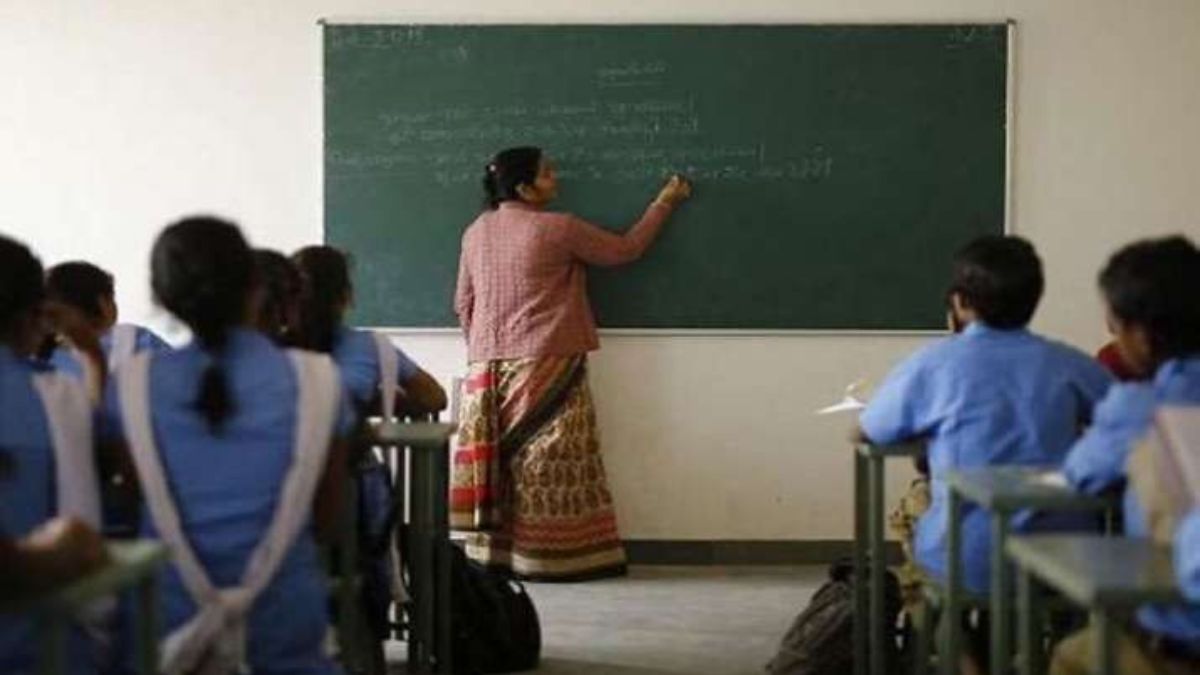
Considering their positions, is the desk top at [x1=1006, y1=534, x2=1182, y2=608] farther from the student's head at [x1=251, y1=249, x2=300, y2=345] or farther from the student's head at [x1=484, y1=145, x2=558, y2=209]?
the student's head at [x1=484, y1=145, x2=558, y2=209]

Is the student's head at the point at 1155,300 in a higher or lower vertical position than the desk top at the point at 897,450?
higher

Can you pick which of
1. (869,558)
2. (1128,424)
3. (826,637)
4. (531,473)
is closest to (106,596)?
(1128,424)

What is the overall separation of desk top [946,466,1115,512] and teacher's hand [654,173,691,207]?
3300mm

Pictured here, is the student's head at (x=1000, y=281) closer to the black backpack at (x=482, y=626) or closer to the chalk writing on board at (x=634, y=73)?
the black backpack at (x=482, y=626)

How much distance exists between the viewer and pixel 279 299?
3898 millimetres

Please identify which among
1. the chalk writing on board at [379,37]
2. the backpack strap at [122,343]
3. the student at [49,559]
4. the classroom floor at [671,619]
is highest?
the chalk writing on board at [379,37]

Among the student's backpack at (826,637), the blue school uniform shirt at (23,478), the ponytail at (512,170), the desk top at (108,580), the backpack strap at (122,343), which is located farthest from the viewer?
the ponytail at (512,170)

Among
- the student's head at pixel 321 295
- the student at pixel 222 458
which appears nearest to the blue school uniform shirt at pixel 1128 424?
the student at pixel 222 458

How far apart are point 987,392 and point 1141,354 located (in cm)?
71

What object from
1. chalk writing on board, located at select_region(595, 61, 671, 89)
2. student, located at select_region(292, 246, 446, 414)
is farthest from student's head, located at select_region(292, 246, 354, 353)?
chalk writing on board, located at select_region(595, 61, 671, 89)

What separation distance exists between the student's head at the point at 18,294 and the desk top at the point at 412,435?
1.16m

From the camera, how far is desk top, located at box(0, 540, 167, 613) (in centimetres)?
201

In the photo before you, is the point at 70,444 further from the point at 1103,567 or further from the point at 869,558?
the point at 869,558

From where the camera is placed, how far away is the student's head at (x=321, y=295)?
4.14 meters
